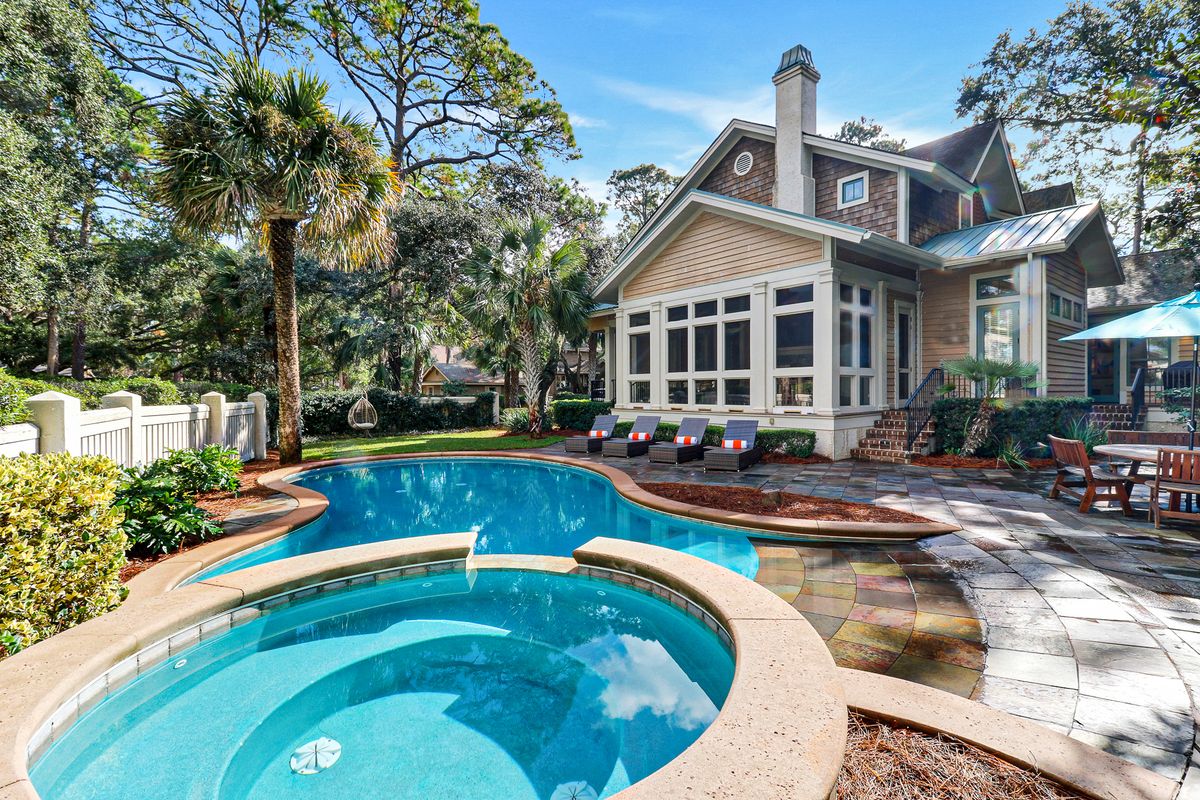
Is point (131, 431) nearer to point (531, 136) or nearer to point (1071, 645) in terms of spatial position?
point (1071, 645)

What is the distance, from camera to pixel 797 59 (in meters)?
13.3

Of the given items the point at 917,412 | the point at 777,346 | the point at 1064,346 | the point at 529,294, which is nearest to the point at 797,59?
the point at 777,346

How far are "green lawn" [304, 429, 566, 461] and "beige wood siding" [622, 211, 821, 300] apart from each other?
17.8ft

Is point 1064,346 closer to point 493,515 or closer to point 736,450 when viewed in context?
point 736,450

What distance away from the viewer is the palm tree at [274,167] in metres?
8.47

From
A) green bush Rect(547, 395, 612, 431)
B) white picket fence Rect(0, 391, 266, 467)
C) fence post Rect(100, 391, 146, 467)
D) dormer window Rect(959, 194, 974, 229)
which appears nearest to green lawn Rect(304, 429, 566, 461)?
green bush Rect(547, 395, 612, 431)

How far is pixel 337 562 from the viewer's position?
4.67 meters

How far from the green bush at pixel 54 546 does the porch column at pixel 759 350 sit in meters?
10.5

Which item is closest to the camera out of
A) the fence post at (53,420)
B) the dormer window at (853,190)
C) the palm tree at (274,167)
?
the fence post at (53,420)

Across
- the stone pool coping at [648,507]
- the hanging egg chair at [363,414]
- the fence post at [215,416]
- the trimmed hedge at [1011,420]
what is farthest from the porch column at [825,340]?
the hanging egg chair at [363,414]

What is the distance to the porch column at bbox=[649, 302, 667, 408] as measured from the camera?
1335 centimetres

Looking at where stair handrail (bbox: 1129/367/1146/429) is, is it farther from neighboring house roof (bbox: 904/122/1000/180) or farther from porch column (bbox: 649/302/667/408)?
porch column (bbox: 649/302/667/408)

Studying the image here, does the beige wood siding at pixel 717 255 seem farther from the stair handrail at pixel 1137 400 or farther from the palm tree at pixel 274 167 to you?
the stair handrail at pixel 1137 400

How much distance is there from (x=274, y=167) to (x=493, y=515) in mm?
7430
